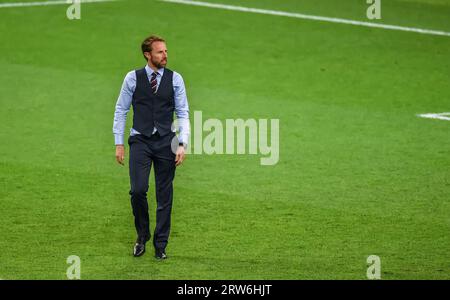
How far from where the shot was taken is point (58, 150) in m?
→ 14.3

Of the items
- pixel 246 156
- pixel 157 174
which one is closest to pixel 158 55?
pixel 157 174

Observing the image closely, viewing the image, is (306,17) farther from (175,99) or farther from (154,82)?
(154,82)

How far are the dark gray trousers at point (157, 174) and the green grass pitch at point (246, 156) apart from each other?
357 millimetres

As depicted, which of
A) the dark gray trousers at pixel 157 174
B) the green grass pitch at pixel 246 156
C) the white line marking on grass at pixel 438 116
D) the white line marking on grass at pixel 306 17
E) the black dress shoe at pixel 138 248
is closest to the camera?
the dark gray trousers at pixel 157 174

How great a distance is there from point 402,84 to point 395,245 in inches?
292

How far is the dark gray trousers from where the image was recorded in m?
9.99

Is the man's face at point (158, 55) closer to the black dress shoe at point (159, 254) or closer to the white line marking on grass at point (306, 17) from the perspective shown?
the black dress shoe at point (159, 254)

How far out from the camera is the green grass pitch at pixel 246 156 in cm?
1048

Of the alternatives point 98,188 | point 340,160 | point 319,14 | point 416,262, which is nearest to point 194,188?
point 98,188

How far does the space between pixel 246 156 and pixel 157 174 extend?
4.18 m

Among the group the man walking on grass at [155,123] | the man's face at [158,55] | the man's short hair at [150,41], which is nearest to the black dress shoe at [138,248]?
the man walking on grass at [155,123]

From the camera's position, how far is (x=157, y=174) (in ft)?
33.2

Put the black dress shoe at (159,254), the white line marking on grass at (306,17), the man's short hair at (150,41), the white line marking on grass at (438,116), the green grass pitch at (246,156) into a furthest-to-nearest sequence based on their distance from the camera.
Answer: the white line marking on grass at (306,17) < the white line marking on grass at (438,116) < the green grass pitch at (246,156) < the black dress shoe at (159,254) < the man's short hair at (150,41)

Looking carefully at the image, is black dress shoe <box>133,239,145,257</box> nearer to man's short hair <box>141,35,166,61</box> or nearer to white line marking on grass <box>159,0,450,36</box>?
man's short hair <box>141,35,166,61</box>
